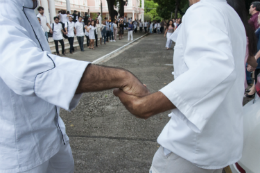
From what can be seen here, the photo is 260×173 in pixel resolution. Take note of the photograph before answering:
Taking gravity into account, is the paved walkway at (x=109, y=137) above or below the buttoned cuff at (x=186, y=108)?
below

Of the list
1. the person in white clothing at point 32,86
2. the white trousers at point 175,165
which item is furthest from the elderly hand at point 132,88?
the white trousers at point 175,165

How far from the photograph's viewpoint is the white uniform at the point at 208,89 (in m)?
0.79

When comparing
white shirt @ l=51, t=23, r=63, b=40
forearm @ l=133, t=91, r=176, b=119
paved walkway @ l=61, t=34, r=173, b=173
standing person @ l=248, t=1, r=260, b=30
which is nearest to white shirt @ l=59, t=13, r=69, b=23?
white shirt @ l=51, t=23, r=63, b=40

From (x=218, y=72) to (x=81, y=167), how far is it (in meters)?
2.31

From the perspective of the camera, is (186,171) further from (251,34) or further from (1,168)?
(251,34)

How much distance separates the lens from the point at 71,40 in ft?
36.6

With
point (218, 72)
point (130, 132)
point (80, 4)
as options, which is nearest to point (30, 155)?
point (218, 72)

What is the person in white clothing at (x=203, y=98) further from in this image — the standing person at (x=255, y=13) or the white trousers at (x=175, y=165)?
the standing person at (x=255, y=13)

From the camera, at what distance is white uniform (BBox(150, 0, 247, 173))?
794 millimetres

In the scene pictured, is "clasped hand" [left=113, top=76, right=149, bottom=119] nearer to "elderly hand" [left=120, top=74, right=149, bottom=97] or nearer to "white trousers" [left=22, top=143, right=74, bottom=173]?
"elderly hand" [left=120, top=74, right=149, bottom=97]

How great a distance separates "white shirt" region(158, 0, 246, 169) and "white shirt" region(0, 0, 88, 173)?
0.42 meters

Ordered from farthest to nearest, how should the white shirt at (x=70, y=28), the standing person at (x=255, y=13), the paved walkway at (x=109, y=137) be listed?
the white shirt at (x=70, y=28)
the standing person at (x=255, y=13)
the paved walkway at (x=109, y=137)

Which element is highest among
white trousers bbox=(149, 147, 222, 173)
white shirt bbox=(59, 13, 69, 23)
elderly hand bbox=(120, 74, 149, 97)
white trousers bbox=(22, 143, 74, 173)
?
white shirt bbox=(59, 13, 69, 23)

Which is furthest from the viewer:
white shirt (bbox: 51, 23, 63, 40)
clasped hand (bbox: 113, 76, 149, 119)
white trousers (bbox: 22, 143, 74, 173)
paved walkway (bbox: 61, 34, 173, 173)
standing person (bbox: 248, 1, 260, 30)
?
white shirt (bbox: 51, 23, 63, 40)
